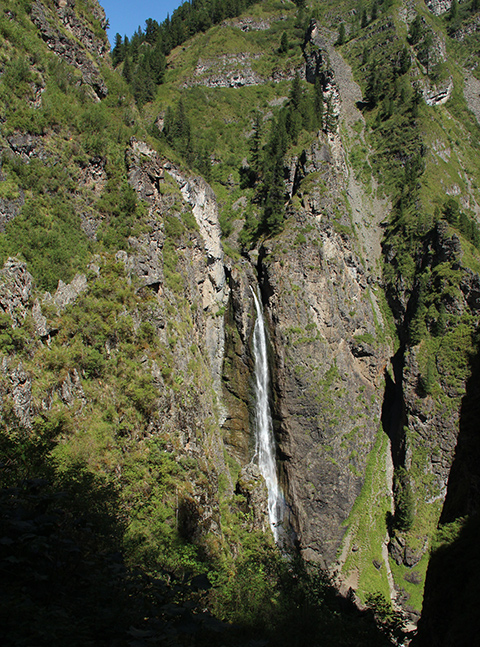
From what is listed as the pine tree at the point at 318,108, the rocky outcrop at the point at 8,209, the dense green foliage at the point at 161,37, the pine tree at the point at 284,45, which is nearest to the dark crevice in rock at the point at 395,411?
the pine tree at the point at 318,108

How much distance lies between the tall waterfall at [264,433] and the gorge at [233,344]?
0.68 feet

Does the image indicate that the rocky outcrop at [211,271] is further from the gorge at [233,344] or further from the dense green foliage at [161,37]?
the dense green foliage at [161,37]

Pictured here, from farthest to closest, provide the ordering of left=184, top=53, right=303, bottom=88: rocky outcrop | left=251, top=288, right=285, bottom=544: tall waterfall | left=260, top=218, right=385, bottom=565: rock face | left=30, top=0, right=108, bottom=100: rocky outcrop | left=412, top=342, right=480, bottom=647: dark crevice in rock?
left=184, top=53, right=303, bottom=88: rocky outcrop → left=260, top=218, right=385, bottom=565: rock face → left=251, top=288, right=285, bottom=544: tall waterfall → left=30, top=0, right=108, bottom=100: rocky outcrop → left=412, top=342, right=480, bottom=647: dark crevice in rock

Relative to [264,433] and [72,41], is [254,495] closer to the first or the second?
[264,433]

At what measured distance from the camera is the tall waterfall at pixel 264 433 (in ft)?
114

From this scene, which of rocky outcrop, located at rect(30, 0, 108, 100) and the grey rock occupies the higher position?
rocky outcrop, located at rect(30, 0, 108, 100)

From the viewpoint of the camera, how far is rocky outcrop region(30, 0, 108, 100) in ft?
91.9

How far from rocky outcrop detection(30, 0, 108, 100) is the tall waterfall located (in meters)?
21.8

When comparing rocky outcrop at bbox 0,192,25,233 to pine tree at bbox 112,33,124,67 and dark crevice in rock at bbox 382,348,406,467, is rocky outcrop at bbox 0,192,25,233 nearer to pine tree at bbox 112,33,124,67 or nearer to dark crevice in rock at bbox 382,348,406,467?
dark crevice in rock at bbox 382,348,406,467

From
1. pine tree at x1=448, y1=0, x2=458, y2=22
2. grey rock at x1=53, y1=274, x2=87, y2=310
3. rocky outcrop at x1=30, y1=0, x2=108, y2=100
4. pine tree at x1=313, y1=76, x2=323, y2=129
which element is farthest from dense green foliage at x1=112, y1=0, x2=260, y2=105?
grey rock at x1=53, y1=274, x2=87, y2=310

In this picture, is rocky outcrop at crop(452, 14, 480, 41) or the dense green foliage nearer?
the dense green foliage

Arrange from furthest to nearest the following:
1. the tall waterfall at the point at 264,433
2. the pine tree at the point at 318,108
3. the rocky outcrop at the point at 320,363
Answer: the pine tree at the point at 318,108 → the rocky outcrop at the point at 320,363 → the tall waterfall at the point at 264,433

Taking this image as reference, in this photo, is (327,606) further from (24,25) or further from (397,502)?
(24,25)

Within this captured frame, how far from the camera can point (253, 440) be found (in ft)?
118
